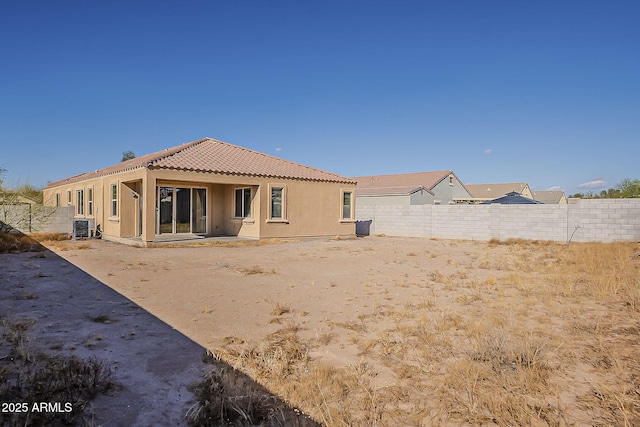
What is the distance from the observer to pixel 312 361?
429cm

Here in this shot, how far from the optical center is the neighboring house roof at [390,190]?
34.3 metres

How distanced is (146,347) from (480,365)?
369cm

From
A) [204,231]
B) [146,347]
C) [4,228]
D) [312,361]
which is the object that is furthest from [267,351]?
[4,228]

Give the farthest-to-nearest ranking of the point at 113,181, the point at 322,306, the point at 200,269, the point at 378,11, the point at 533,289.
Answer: the point at 113,181, the point at 378,11, the point at 200,269, the point at 533,289, the point at 322,306

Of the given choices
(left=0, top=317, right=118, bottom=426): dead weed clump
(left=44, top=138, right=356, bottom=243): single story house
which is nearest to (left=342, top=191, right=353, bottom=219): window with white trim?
(left=44, top=138, right=356, bottom=243): single story house

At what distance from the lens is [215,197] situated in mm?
19516

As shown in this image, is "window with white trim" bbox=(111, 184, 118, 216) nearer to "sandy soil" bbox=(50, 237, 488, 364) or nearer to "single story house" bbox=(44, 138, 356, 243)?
"single story house" bbox=(44, 138, 356, 243)

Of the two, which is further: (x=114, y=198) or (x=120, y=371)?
(x=114, y=198)

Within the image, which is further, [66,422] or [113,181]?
[113,181]

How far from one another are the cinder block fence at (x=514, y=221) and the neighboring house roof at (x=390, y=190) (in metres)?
9.64

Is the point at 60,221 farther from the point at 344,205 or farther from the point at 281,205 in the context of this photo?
the point at 344,205

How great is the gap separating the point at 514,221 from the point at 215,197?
49.3 feet

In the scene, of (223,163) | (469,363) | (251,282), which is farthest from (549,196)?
(469,363)

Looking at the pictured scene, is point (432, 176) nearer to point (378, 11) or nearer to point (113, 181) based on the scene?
point (378, 11)
